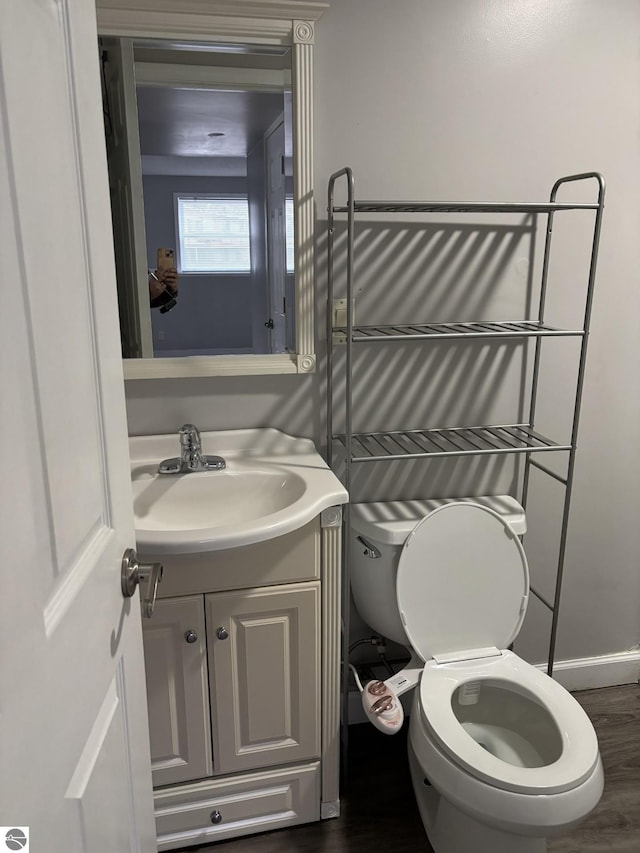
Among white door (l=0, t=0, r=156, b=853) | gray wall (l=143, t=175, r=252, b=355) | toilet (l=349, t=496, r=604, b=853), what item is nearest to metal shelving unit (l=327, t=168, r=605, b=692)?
toilet (l=349, t=496, r=604, b=853)

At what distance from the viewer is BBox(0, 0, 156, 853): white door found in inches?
22.8

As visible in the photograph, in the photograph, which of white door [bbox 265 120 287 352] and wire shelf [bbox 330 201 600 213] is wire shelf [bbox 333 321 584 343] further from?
wire shelf [bbox 330 201 600 213]

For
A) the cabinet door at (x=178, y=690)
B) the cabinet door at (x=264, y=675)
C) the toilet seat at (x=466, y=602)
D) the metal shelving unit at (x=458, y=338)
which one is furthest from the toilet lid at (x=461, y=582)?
the cabinet door at (x=178, y=690)

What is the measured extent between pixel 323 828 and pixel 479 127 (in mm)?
1838

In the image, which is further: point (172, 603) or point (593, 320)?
point (593, 320)

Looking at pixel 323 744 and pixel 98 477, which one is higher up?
pixel 98 477

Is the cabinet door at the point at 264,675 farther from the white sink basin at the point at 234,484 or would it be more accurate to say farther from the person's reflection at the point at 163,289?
the person's reflection at the point at 163,289

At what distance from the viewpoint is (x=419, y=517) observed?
1798mm

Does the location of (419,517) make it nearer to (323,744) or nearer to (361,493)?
(361,493)

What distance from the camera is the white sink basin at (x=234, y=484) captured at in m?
1.58

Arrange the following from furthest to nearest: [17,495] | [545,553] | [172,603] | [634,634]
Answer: [634,634], [545,553], [172,603], [17,495]

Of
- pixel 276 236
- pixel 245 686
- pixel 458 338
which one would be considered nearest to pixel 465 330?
pixel 458 338

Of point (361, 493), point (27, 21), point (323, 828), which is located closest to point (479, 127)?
point (361, 493)

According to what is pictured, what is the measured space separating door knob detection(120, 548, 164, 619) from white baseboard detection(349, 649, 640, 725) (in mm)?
1602
